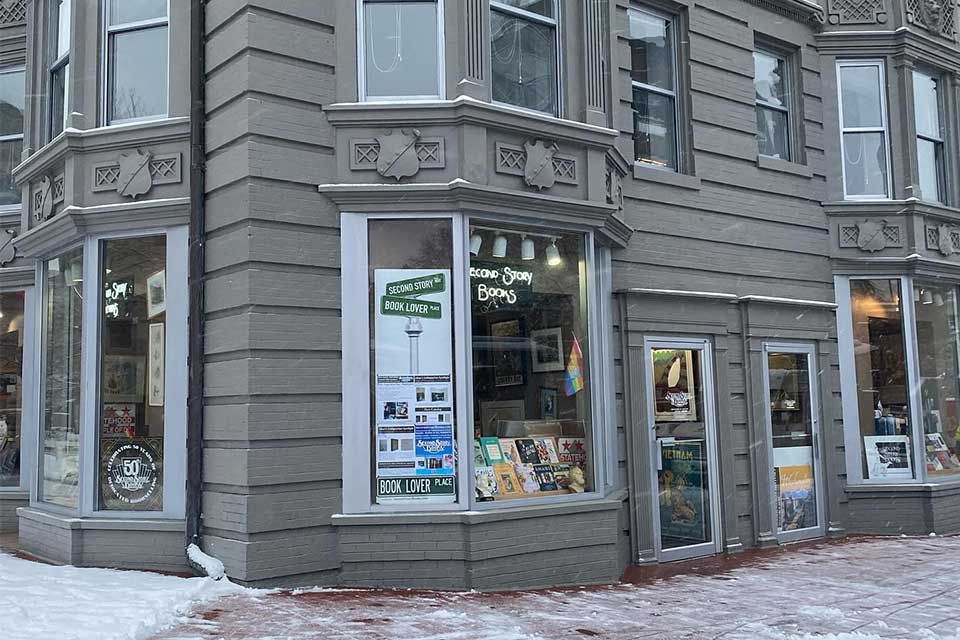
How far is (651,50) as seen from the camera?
10734 millimetres

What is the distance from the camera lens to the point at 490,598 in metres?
7.29

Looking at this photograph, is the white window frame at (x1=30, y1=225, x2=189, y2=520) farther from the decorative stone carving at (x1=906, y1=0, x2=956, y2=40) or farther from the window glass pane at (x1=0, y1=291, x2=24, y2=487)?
the decorative stone carving at (x1=906, y1=0, x2=956, y2=40)

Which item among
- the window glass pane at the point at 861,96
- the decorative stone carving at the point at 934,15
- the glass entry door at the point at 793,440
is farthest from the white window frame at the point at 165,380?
the decorative stone carving at the point at 934,15

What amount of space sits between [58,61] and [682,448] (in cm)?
781

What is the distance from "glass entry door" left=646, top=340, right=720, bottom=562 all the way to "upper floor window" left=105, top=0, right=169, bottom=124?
5.60 metres

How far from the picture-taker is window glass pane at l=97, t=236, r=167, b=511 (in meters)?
8.25

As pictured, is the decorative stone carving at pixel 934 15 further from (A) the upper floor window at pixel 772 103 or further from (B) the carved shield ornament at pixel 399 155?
(B) the carved shield ornament at pixel 399 155

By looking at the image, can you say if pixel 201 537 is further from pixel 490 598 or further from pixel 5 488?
pixel 5 488

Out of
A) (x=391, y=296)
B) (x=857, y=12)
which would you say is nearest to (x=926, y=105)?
(x=857, y=12)

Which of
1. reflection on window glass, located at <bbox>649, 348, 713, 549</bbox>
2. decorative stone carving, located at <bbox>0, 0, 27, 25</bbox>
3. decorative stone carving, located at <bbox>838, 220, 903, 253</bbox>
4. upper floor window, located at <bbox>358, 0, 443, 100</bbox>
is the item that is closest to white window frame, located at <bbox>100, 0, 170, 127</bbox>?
upper floor window, located at <bbox>358, 0, 443, 100</bbox>

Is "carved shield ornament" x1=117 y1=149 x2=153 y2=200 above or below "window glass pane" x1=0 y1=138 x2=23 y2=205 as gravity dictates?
below

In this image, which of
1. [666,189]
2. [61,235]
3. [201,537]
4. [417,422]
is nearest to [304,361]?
[417,422]

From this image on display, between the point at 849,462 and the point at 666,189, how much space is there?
4403mm

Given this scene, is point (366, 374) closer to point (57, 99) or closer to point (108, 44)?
point (108, 44)
